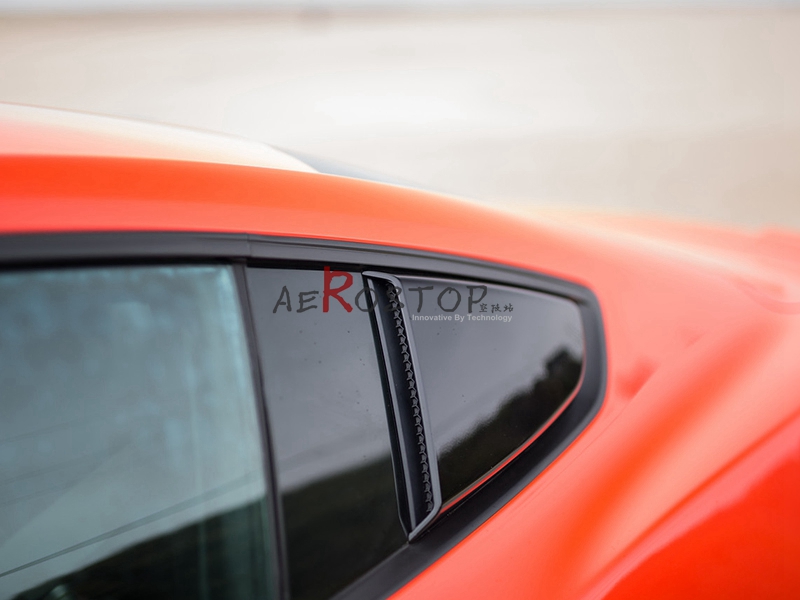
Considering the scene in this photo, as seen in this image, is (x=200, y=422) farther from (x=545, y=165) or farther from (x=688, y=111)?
(x=688, y=111)

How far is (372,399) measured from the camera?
881 mm

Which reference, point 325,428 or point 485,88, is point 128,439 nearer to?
point 325,428

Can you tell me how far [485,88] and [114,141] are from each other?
45.4 ft

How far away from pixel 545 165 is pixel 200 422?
310 inches

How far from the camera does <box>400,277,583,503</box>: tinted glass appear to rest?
912 mm

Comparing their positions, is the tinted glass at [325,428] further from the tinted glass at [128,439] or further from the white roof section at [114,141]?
the white roof section at [114,141]

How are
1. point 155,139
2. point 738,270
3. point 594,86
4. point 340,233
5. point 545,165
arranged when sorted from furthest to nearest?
point 594,86 < point 545,165 < point 738,270 < point 155,139 < point 340,233

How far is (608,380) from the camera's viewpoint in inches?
41.7

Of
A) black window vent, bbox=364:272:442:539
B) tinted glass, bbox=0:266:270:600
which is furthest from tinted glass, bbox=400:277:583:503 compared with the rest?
Answer: tinted glass, bbox=0:266:270:600

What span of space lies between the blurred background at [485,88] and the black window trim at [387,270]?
0.39 meters

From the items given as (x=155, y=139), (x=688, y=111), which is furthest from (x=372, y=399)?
(x=688, y=111)

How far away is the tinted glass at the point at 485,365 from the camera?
91cm

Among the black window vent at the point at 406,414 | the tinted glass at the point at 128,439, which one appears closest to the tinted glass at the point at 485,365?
the black window vent at the point at 406,414

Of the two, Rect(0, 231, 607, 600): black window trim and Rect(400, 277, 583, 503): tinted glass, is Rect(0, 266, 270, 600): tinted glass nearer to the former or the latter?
Rect(0, 231, 607, 600): black window trim
